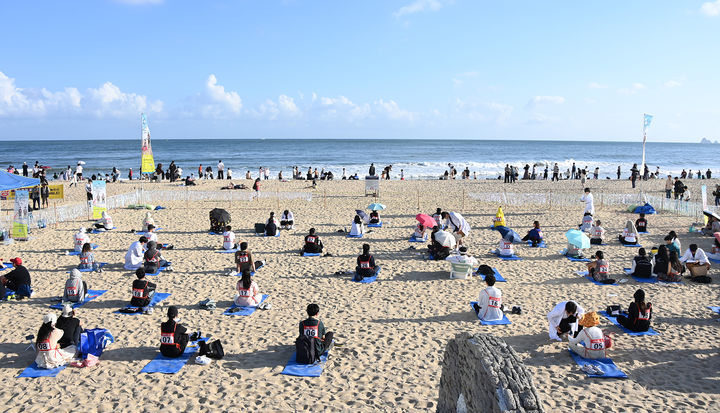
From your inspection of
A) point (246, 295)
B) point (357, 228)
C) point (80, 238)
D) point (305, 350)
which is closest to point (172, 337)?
point (305, 350)

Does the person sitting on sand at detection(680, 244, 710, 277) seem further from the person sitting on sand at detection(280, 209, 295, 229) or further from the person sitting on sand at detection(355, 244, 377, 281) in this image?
the person sitting on sand at detection(280, 209, 295, 229)

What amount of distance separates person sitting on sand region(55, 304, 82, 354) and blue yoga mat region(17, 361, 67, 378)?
0.33 meters

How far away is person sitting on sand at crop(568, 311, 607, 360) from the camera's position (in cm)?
714

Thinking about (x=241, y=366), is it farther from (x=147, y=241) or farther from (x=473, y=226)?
(x=473, y=226)

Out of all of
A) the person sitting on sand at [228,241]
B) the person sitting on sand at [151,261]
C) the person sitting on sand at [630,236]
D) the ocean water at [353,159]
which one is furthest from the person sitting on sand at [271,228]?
the ocean water at [353,159]

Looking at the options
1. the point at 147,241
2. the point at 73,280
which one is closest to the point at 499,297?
the point at 73,280

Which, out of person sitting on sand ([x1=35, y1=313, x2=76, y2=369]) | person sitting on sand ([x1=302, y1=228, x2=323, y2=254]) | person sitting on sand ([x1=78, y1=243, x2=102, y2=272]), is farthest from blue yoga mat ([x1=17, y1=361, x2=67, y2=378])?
person sitting on sand ([x1=302, y1=228, x2=323, y2=254])

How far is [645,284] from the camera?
11.1 m

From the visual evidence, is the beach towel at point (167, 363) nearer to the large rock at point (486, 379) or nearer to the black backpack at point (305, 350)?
the black backpack at point (305, 350)

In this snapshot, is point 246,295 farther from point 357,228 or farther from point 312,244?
point 357,228

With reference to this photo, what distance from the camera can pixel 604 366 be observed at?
22.9 ft

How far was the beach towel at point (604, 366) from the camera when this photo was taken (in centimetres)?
669

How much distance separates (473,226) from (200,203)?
14251 millimetres

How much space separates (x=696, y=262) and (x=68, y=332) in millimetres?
13352
